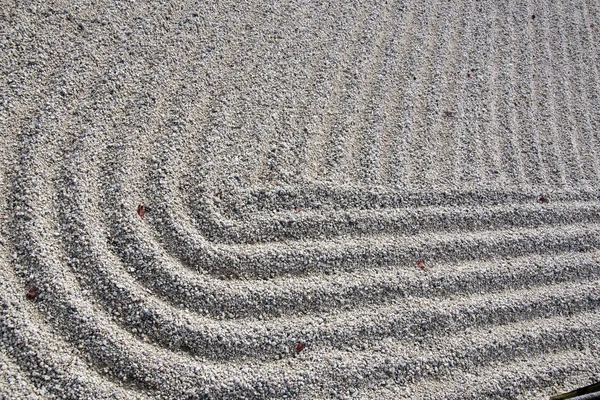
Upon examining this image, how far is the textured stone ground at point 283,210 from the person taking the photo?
11.4ft

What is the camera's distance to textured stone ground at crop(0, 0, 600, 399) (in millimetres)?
3463

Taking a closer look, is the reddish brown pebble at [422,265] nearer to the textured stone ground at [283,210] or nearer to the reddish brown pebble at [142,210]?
the textured stone ground at [283,210]

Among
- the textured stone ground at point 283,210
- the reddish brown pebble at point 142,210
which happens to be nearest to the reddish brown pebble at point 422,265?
the textured stone ground at point 283,210

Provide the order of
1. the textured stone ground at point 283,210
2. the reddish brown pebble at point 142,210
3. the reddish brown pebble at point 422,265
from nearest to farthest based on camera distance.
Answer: the textured stone ground at point 283,210, the reddish brown pebble at point 142,210, the reddish brown pebble at point 422,265

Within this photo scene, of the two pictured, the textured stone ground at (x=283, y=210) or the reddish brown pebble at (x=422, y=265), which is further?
the reddish brown pebble at (x=422, y=265)

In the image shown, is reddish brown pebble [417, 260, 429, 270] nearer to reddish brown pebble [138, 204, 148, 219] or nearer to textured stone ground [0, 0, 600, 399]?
textured stone ground [0, 0, 600, 399]

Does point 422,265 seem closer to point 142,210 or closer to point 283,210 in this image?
point 283,210

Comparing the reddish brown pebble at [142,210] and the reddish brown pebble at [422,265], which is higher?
the reddish brown pebble at [142,210]

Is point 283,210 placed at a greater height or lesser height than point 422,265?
greater

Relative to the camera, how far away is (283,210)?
4117 mm

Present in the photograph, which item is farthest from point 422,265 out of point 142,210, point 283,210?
point 142,210

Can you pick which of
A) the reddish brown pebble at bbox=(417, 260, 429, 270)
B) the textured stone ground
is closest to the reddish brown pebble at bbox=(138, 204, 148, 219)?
the textured stone ground

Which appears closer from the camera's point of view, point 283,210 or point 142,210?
point 142,210

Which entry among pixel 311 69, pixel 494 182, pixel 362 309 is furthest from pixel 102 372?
pixel 494 182
